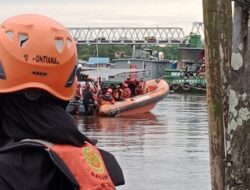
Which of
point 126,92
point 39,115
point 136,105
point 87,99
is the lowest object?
point 136,105

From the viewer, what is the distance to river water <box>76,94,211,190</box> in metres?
12.4

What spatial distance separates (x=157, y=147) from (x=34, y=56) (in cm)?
1521

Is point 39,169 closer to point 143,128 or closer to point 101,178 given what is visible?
point 101,178

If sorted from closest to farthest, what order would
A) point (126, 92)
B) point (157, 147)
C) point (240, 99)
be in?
point (240, 99), point (157, 147), point (126, 92)

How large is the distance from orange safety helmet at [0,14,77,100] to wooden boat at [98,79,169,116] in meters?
25.8

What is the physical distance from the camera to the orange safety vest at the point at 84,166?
210cm

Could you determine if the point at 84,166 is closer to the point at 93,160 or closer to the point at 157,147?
the point at 93,160

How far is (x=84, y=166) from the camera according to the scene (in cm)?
212

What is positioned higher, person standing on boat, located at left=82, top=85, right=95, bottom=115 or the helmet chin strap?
the helmet chin strap

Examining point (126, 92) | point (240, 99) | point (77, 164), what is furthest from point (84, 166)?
point (126, 92)

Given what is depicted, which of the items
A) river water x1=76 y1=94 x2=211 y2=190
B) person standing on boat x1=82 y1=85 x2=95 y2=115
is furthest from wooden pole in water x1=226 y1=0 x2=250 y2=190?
person standing on boat x1=82 y1=85 x2=95 y2=115

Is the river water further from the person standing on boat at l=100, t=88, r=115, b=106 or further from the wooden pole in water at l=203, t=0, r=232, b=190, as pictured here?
the wooden pole in water at l=203, t=0, r=232, b=190

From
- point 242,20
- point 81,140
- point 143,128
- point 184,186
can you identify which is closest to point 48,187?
point 81,140

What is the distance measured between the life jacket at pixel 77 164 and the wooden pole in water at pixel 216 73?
383 centimetres
